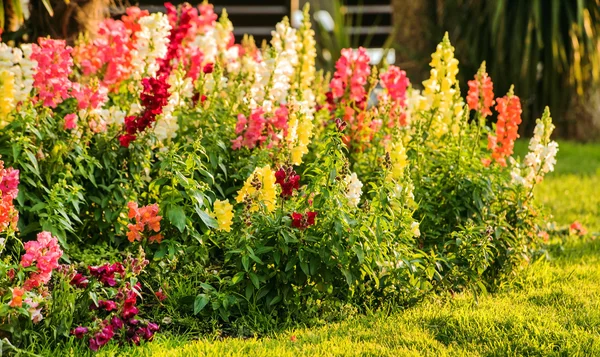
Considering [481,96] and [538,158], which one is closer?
[538,158]

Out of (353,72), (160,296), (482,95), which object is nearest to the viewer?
(160,296)

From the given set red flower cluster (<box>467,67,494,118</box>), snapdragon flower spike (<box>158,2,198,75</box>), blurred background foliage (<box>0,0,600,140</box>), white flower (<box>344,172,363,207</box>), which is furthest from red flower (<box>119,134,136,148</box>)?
blurred background foliage (<box>0,0,600,140</box>)

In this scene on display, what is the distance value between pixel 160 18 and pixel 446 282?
1916 mm

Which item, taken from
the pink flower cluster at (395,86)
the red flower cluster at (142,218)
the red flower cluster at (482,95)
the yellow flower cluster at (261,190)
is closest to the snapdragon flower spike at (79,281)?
the red flower cluster at (142,218)

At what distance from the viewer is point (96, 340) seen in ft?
11.6

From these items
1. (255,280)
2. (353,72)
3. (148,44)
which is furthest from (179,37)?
(255,280)

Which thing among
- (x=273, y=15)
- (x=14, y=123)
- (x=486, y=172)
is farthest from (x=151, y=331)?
(x=273, y=15)

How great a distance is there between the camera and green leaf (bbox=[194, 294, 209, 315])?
12.5 ft

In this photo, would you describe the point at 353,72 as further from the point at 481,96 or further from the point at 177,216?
the point at 177,216

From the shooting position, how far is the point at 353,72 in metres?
5.08

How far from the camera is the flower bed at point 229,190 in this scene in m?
3.84

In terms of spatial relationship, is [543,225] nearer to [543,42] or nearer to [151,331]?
[151,331]

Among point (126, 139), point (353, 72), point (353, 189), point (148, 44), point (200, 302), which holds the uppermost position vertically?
point (148, 44)

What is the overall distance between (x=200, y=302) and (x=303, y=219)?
1.66 feet
